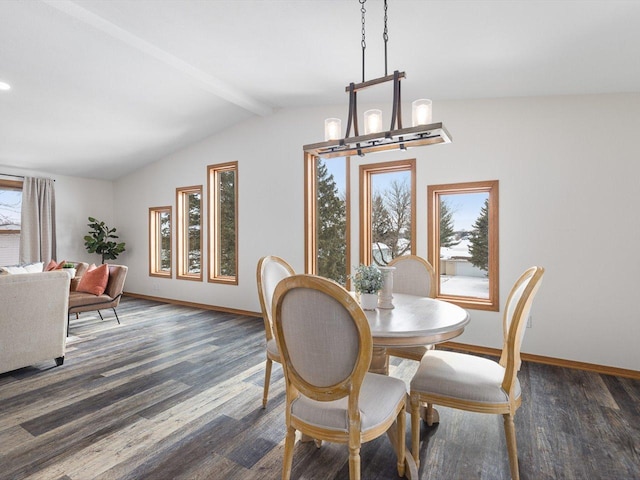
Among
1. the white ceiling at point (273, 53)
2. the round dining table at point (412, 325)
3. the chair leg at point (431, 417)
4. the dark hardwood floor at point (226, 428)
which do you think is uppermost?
the white ceiling at point (273, 53)

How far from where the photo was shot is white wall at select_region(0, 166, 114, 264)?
6512 mm

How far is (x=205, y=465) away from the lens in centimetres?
180

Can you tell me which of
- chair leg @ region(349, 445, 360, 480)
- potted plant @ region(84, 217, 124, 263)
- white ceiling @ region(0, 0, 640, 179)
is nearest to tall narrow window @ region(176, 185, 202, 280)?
potted plant @ region(84, 217, 124, 263)

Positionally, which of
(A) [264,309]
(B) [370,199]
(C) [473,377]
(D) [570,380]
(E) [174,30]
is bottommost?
(D) [570,380]

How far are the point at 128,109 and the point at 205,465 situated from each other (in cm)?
434

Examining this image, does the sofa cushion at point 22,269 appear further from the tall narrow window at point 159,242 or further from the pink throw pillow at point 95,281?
the tall narrow window at point 159,242

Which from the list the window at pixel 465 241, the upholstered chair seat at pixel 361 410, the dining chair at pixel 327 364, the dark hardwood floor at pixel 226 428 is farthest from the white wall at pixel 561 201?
the dining chair at pixel 327 364

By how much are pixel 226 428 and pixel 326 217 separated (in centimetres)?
302

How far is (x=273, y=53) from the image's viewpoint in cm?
315

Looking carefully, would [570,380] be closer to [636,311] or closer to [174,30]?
[636,311]

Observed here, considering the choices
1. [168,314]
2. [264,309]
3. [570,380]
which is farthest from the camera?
[168,314]

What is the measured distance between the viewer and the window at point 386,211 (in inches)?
159

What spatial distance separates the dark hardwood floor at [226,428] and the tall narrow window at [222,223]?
2299mm

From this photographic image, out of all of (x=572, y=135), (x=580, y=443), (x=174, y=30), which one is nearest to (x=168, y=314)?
(x=174, y=30)
